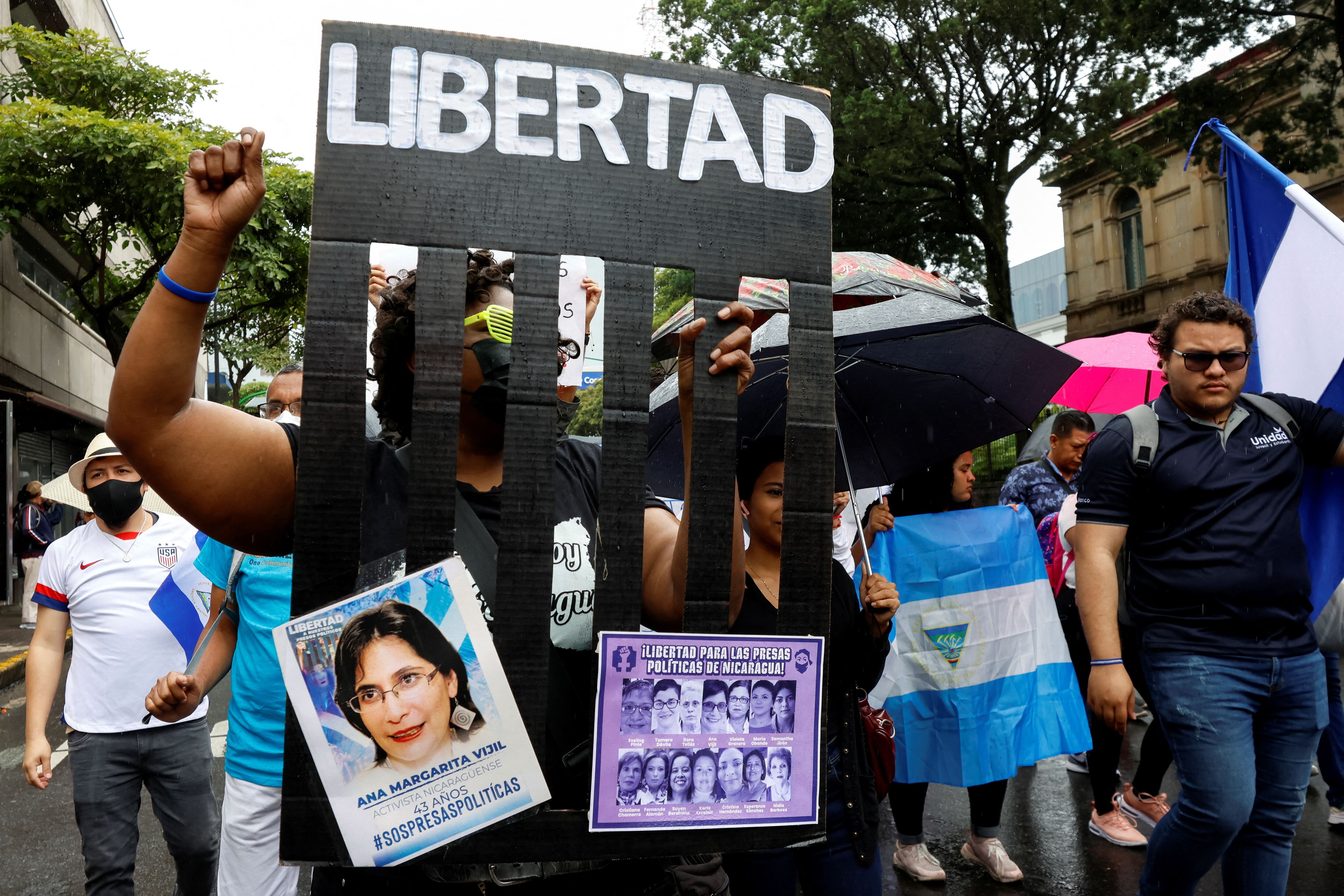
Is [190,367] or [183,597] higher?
[190,367]

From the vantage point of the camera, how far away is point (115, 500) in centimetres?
376

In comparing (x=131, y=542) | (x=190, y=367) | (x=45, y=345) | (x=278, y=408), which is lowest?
(x=131, y=542)

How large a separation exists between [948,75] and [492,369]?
665 inches

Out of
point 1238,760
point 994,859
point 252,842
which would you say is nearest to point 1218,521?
point 1238,760

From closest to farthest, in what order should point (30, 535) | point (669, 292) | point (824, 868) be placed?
point (824, 868), point (30, 535), point (669, 292)

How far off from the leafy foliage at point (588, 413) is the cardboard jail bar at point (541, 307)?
1.88 metres

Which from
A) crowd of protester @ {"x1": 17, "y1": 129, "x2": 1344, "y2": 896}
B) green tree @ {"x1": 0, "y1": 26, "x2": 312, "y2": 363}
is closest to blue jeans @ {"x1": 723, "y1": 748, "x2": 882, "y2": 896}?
crowd of protester @ {"x1": 17, "y1": 129, "x2": 1344, "y2": 896}

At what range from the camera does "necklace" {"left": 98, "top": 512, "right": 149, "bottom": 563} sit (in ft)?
12.3

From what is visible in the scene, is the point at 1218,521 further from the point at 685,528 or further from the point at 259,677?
the point at 259,677

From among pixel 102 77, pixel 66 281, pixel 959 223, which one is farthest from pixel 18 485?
pixel 959 223

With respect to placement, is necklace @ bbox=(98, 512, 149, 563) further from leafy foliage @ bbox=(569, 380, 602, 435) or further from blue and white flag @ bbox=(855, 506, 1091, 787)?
blue and white flag @ bbox=(855, 506, 1091, 787)

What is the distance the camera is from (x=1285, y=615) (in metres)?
3.07

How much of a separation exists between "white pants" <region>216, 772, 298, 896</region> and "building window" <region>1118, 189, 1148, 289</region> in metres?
26.8

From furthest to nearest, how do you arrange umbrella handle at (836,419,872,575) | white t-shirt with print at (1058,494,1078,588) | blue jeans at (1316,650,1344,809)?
white t-shirt with print at (1058,494,1078,588)
blue jeans at (1316,650,1344,809)
umbrella handle at (836,419,872,575)
